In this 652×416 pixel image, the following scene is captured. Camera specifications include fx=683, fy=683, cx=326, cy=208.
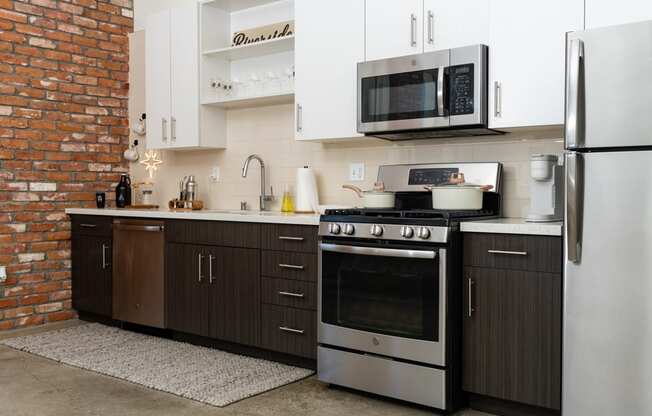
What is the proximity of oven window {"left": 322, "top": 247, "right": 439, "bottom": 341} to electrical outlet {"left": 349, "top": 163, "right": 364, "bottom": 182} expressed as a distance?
907 millimetres

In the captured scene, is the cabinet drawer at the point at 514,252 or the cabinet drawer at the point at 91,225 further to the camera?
the cabinet drawer at the point at 91,225

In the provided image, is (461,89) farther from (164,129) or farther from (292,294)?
(164,129)

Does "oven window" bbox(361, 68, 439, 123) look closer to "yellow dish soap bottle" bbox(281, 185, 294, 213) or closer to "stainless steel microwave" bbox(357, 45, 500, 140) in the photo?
"stainless steel microwave" bbox(357, 45, 500, 140)

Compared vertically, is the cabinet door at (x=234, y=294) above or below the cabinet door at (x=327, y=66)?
below

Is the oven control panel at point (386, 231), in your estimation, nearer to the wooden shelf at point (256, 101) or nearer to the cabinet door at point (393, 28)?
the cabinet door at point (393, 28)

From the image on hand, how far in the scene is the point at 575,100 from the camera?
8.32 ft

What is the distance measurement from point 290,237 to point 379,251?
0.68m

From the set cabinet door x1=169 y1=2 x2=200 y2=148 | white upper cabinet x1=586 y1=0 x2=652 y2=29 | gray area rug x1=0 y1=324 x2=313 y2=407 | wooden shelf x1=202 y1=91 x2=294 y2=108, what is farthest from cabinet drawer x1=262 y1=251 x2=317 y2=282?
white upper cabinet x1=586 y1=0 x2=652 y2=29

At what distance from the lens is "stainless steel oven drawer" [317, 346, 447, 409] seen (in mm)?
2971

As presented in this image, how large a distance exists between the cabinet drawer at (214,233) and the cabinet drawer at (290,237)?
77 mm

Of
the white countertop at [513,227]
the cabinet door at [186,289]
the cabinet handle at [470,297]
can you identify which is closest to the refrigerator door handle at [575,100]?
the white countertop at [513,227]

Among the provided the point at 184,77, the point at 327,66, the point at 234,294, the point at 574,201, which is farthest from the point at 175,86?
the point at 574,201

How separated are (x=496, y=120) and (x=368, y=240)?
84 cm

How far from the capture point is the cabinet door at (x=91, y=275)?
188 inches
